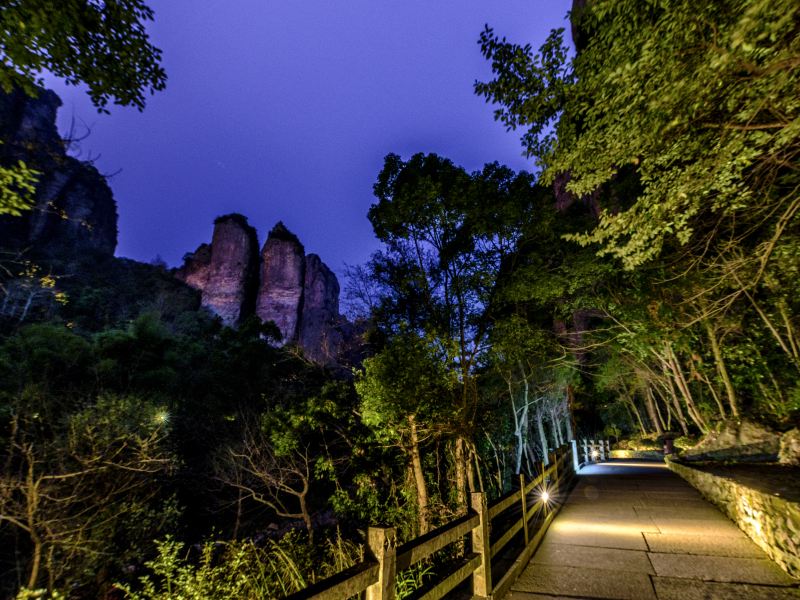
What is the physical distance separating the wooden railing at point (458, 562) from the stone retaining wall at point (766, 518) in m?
2.73

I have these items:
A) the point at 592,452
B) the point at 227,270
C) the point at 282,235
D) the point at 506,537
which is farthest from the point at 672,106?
the point at 282,235

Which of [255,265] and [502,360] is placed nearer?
[502,360]

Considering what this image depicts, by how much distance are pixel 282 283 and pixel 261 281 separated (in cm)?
314

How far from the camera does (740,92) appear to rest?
12.5 ft

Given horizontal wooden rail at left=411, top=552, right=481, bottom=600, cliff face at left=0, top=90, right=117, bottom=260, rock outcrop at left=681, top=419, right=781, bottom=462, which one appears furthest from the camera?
cliff face at left=0, top=90, right=117, bottom=260

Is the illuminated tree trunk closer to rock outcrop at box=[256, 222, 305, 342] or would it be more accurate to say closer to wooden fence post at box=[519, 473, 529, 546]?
wooden fence post at box=[519, 473, 529, 546]

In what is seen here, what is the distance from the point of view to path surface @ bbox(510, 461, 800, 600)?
3650 millimetres

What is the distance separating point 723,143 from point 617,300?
867cm

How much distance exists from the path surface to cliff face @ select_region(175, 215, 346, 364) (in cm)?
4006

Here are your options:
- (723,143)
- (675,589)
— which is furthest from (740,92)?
(675,589)

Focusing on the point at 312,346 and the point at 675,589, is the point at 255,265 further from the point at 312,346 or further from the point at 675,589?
the point at 675,589

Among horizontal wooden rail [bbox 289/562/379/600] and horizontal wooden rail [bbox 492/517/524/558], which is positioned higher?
horizontal wooden rail [bbox 289/562/379/600]

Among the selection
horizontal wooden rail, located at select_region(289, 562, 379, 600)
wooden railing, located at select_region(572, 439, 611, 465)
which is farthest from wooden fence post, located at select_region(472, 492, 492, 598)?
wooden railing, located at select_region(572, 439, 611, 465)

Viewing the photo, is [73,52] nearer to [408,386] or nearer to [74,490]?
[408,386]
